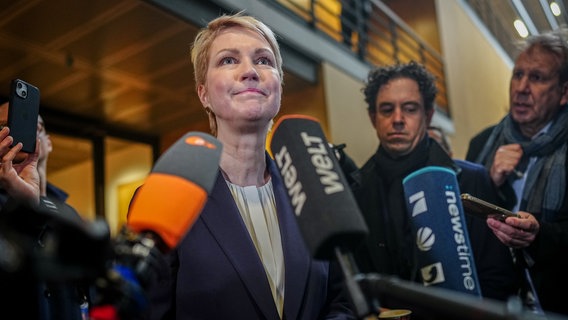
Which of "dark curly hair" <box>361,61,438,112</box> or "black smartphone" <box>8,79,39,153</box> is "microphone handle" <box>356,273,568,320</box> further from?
"dark curly hair" <box>361,61,438,112</box>

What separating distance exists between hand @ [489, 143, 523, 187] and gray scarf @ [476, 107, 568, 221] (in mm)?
34

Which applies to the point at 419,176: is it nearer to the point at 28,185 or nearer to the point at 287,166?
the point at 287,166

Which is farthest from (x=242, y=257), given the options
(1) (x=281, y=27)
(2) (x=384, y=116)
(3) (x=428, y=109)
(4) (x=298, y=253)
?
(1) (x=281, y=27)

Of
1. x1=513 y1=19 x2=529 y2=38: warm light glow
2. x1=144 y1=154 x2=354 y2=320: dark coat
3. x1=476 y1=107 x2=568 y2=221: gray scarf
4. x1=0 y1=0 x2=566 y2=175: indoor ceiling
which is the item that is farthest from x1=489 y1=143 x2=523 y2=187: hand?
x1=144 y1=154 x2=354 y2=320: dark coat

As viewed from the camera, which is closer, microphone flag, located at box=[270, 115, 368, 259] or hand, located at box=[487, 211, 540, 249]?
microphone flag, located at box=[270, 115, 368, 259]

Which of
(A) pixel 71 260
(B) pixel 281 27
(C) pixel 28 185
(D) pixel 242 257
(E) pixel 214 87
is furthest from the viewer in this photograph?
(B) pixel 281 27

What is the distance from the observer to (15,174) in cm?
141

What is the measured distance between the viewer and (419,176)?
1261mm

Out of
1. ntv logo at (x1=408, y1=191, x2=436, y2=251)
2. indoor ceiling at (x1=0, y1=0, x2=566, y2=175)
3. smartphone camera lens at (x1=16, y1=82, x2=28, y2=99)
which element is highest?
indoor ceiling at (x1=0, y1=0, x2=566, y2=175)

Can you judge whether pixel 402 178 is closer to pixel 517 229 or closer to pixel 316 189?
pixel 517 229

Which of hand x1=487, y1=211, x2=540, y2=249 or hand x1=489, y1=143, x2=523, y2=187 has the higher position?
hand x1=489, y1=143, x2=523, y2=187

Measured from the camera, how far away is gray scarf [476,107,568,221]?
157 cm

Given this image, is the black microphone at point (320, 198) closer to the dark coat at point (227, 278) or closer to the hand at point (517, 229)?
the dark coat at point (227, 278)

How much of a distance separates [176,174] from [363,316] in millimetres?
296
